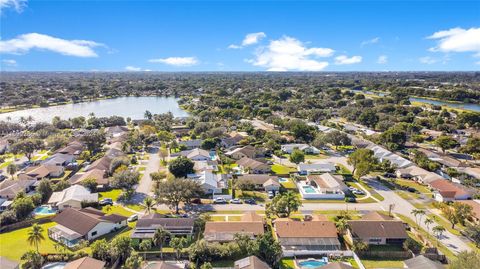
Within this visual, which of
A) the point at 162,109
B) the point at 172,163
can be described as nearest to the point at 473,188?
the point at 172,163

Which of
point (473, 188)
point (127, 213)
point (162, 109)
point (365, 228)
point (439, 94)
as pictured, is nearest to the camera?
point (365, 228)

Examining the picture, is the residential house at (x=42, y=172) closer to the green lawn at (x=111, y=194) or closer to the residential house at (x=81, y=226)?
the green lawn at (x=111, y=194)

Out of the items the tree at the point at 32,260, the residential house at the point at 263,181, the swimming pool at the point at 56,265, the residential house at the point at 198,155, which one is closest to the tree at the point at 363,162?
the residential house at the point at 263,181

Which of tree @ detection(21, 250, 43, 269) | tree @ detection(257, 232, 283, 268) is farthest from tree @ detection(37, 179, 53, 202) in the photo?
tree @ detection(257, 232, 283, 268)

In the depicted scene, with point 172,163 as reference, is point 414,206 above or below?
below

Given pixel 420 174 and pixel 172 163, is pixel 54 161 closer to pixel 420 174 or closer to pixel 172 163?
pixel 172 163

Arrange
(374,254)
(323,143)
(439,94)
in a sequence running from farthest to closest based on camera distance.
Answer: (439,94) < (323,143) < (374,254)

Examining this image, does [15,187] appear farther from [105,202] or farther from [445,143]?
[445,143]
